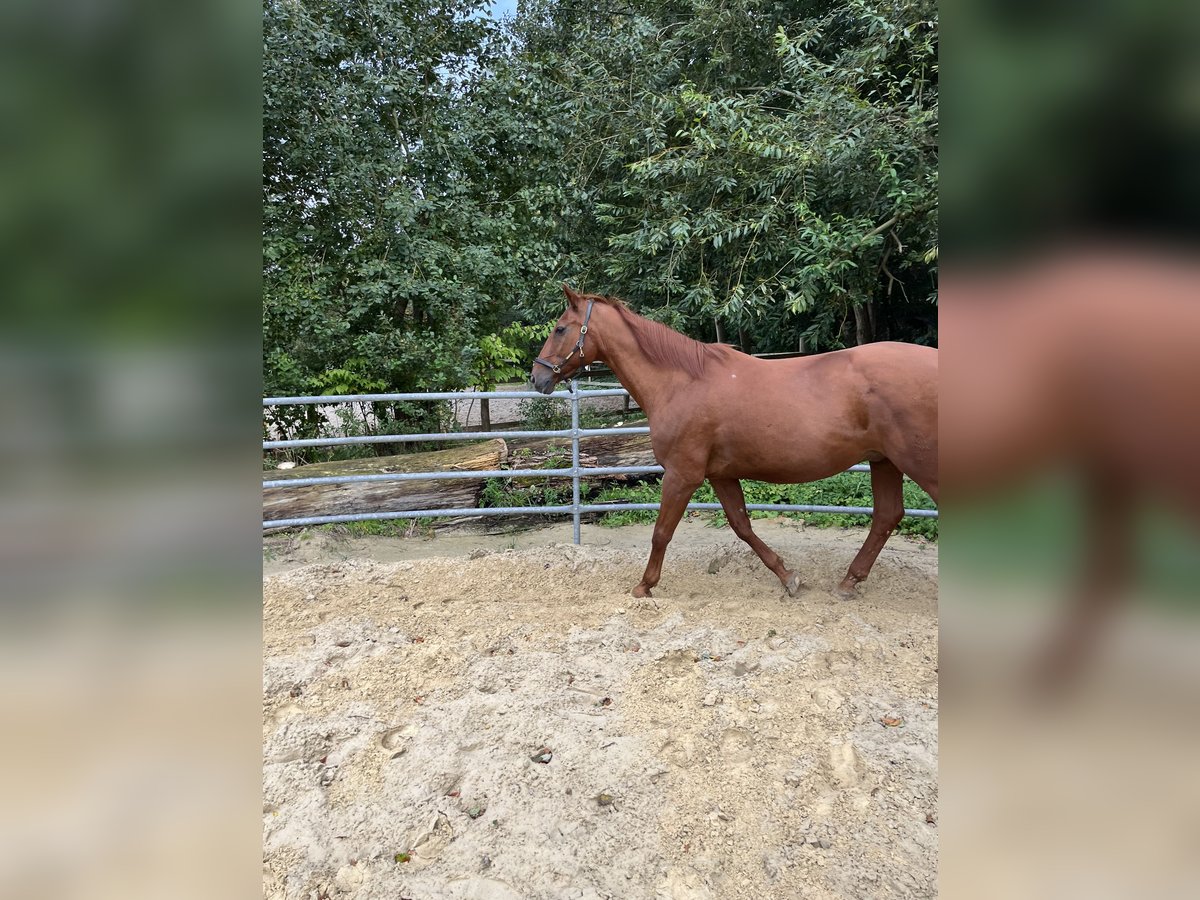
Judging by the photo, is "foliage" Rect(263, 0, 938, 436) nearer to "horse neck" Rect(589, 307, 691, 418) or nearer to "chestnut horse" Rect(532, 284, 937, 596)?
"chestnut horse" Rect(532, 284, 937, 596)

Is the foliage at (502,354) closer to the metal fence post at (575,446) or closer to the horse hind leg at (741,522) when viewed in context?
the metal fence post at (575,446)

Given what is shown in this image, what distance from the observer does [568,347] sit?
378cm

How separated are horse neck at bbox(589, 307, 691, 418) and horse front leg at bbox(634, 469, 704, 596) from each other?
1.33 feet

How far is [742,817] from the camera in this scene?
193cm

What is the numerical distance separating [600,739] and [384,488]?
3.58m

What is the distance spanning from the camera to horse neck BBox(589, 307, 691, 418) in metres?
3.65

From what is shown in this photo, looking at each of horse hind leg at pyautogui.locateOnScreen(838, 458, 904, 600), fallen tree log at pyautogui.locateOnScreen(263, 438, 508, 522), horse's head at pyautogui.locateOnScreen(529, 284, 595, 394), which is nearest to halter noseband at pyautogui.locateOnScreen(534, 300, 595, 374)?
horse's head at pyautogui.locateOnScreen(529, 284, 595, 394)

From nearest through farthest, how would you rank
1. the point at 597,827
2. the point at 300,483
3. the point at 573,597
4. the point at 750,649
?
the point at 597,827
the point at 750,649
the point at 573,597
the point at 300,483

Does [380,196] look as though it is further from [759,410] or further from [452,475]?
[759,410]

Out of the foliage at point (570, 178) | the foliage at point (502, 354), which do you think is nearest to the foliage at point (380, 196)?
the foliage at point (570, 178)
